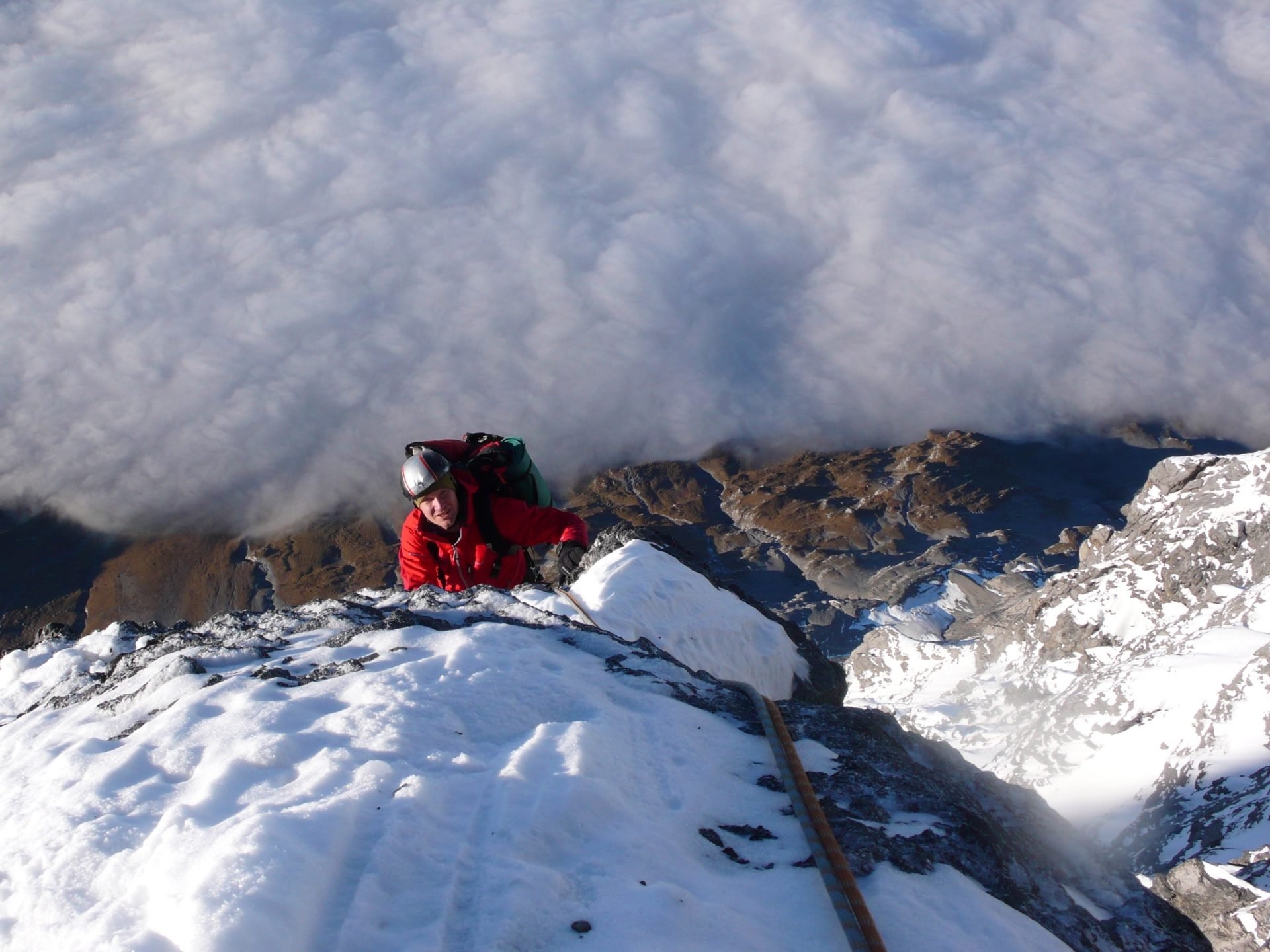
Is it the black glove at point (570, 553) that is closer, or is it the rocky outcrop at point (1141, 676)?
the black glove at point (570, 553)

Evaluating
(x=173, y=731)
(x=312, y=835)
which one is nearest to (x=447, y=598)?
(x=173, y=731)

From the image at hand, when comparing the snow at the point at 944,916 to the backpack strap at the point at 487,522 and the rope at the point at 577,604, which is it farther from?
the backpack strap at the point at 487,522

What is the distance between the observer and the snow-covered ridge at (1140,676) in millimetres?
67000

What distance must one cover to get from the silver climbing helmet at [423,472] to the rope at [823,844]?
15.3ft

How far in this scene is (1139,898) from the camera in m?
5.73

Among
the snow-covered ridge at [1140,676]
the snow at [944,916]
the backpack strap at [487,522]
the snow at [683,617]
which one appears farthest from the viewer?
the snow-covered ridge at [1140,676]

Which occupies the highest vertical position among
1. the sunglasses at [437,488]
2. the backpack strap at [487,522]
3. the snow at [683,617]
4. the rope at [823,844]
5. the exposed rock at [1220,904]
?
the sunglasses at [437,488]

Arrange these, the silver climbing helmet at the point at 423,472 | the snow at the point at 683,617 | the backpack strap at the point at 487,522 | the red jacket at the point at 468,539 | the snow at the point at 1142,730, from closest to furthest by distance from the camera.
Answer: the silver climbing helmet at the point at 423,472 → the red jacket at the point at 468,539 → the backpack strap at the point at 487,522 → the snow at the point at 683,617 → the snow at the point at 1142,730

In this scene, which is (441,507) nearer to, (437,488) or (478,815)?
(437,488)

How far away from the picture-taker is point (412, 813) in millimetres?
4477

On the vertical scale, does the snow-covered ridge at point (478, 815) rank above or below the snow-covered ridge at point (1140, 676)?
above

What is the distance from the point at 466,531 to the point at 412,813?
609 centimetres

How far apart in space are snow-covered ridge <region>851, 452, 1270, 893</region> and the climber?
52.5 metres

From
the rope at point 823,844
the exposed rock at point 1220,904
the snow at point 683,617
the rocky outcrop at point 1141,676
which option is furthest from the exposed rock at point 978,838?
the rocky outcrop at point 1141,676
